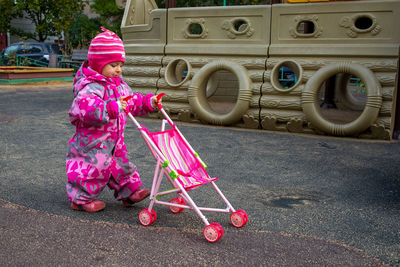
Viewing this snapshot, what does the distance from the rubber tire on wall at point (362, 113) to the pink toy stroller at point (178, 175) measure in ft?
13.8

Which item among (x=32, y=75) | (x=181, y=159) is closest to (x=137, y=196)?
(x=181, y=159)

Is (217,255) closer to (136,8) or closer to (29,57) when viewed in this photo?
(136,8)

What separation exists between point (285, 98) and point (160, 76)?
2.61 m

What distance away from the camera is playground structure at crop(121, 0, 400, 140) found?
7195mm

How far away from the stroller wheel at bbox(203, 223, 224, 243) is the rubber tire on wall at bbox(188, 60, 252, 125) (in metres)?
4.93

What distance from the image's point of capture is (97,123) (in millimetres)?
3588

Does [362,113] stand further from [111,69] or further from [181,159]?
[111,69]

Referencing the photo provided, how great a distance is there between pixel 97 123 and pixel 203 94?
16.7 ft

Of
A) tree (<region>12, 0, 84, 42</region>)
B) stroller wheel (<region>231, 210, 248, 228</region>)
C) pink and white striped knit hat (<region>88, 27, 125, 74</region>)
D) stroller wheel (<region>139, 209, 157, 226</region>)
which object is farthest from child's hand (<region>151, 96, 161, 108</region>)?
tree (<region>12, 0, 84, 42</region>)

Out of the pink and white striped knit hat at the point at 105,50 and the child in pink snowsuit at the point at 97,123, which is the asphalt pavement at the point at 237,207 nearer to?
the child in pink snowsuit at the point at 97,123

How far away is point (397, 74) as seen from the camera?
284 inches

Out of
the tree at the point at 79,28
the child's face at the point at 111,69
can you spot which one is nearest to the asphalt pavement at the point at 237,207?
the child's face at the point at 111,69

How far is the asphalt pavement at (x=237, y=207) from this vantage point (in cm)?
304

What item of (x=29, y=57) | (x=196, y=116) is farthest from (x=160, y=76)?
(x=29, y=57)
